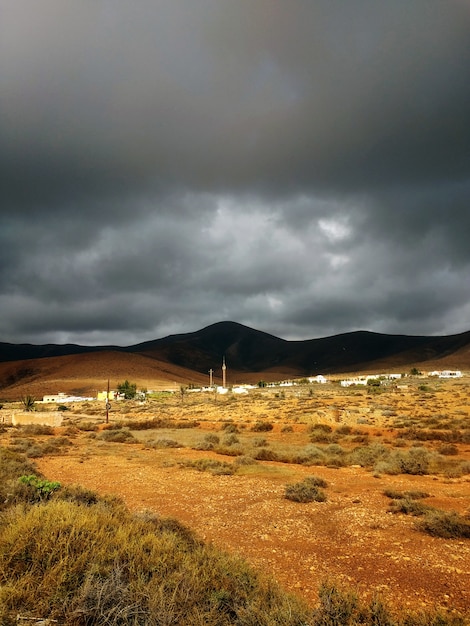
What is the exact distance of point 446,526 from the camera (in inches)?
367

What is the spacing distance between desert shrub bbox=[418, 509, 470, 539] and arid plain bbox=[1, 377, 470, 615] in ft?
0.16

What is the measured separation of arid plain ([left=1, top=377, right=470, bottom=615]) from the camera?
7.34 m

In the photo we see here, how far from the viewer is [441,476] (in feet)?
52.4

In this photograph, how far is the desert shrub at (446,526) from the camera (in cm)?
916

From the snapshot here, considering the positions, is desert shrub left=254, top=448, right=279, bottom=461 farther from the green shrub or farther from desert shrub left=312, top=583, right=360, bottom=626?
desert shrub left=312, top=583, right=360, bottom=626

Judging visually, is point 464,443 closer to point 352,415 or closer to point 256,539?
point 352,415

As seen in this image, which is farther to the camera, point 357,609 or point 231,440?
point 231,440

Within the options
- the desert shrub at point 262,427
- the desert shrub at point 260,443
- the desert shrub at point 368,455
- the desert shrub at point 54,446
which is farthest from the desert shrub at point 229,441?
the desert shrub at point 54,446

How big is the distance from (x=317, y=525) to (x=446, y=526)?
2947mm

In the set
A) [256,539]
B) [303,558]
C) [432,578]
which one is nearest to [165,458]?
[256,539]

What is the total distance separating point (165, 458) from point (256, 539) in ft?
41.7

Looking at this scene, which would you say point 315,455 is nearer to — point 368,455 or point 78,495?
point 368,455

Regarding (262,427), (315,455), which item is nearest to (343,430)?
(262,427)

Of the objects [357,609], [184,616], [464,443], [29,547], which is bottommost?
[464,443]
